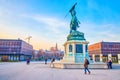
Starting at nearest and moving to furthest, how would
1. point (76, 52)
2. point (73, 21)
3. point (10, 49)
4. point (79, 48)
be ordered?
point (76, 52) < point (79, 48) < point (73, 21) < point (10, 49)

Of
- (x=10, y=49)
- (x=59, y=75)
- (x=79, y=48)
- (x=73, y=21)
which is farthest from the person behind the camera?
(x=10, y=49)

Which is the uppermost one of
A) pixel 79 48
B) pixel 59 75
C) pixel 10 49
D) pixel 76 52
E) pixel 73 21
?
pixel 73 21

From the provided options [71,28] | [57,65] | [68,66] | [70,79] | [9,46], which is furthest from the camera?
[9,46]

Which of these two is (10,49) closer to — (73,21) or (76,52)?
(73,21)

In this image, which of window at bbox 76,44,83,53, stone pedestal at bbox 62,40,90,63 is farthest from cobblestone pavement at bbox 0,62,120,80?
window at bbox 76,44,83,53

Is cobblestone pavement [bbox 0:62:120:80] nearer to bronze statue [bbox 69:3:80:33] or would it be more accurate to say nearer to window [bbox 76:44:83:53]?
window [bbox 76:44:83:53]

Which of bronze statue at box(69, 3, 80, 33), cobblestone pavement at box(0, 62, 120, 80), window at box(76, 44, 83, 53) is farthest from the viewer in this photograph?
bronze statue at box(69, 3, 80, 33)

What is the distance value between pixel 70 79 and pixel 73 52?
15768 mm

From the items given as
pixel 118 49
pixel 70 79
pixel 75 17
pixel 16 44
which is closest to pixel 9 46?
Result: pixel 16 44

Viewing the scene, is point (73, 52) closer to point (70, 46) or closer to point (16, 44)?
point (70, 46)

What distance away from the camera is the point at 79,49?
28984 mm

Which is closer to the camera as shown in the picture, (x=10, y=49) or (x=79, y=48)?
(x=79, y=48)

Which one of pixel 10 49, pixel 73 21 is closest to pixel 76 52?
pixel 73 21

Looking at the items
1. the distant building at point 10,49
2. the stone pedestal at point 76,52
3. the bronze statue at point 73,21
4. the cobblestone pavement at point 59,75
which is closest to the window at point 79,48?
the stone pedestal at point 76,52
